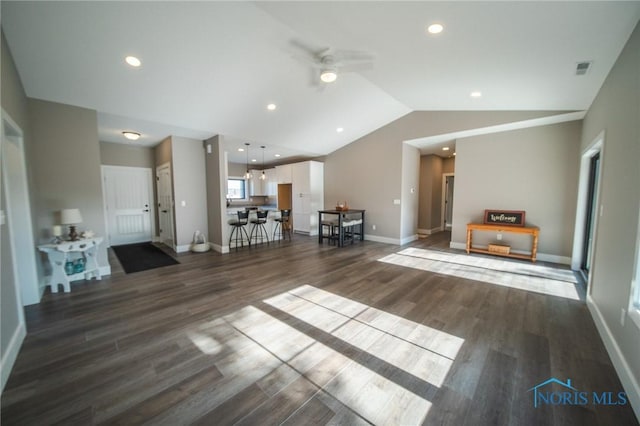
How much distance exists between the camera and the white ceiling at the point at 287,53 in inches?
86.9

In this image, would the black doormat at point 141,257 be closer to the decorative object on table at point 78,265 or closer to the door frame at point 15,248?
the decorative object on table at point 78,265

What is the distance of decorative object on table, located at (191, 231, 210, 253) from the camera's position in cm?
571

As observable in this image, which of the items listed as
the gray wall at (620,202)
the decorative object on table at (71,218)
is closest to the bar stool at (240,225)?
the decorative object on table at (71,218)

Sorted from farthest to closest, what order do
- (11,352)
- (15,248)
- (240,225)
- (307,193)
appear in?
(307,193) < (240,225) < (15,248) < (11,352)

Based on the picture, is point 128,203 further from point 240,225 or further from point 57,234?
point 57,234

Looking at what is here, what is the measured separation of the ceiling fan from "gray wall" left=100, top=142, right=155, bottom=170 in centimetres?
543

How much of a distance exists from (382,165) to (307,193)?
8.15 ft

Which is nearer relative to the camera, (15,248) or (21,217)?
(15,248)

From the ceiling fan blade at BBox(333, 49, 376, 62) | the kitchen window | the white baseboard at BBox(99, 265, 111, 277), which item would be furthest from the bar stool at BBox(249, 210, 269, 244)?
the ceiling fan blade at BBox(333, 49, 376, 62)

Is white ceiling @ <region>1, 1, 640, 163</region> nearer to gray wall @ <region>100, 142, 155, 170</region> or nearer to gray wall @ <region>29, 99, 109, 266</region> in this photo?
gray wall @ <region>29, 99, 109, 266</region>

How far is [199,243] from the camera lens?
5.83 metres

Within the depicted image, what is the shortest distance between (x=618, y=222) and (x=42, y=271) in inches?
269

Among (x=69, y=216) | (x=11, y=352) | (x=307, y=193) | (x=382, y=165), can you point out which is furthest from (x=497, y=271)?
(x=69, y=216)

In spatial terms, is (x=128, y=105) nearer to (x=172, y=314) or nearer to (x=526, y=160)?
(x=172, y=314)
